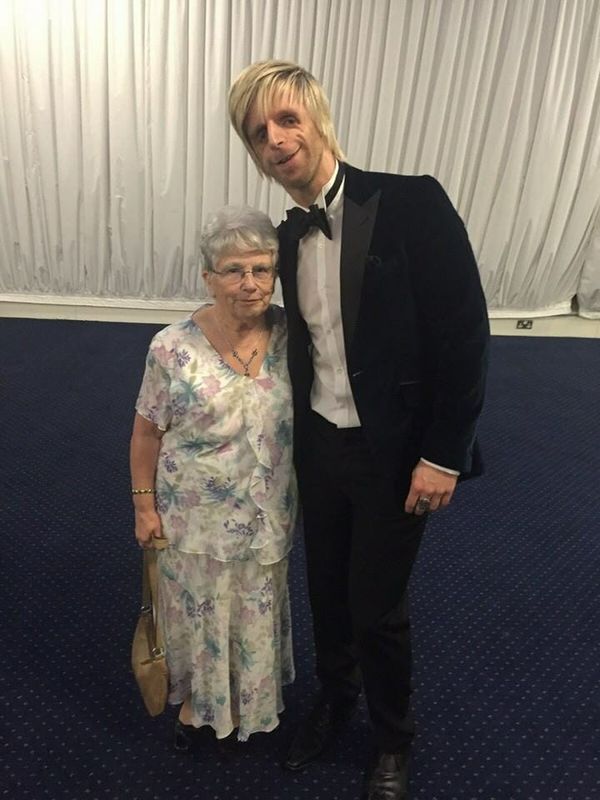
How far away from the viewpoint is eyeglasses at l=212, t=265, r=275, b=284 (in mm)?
1188

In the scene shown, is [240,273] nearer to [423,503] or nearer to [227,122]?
[423,503]

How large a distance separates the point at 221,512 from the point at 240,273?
1.56 feet

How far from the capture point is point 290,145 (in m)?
1.11

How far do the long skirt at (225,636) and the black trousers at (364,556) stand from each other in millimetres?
111

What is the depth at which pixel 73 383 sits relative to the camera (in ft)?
11.7

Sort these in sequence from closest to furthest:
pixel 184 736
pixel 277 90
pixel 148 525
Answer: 1. pixel 277 90
2. pixel 148 525
3. pixel 184 736

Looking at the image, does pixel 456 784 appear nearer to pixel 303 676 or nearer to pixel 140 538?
pixel 303 676

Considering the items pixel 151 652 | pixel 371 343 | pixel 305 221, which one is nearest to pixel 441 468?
pixel 371 343

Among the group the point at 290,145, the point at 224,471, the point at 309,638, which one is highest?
the point at 290,145

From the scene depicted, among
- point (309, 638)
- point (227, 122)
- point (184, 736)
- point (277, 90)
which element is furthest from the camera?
point (227, 122)

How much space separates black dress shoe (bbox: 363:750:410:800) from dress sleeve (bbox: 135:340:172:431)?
902 millimetres

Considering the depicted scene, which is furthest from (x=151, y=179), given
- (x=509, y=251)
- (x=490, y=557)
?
(x=490, y=557)

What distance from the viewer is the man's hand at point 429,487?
1.17 metres

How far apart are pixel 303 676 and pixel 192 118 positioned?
135 inches
